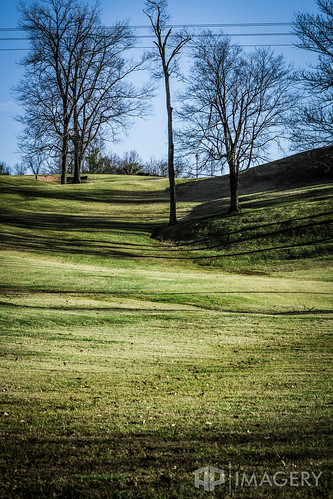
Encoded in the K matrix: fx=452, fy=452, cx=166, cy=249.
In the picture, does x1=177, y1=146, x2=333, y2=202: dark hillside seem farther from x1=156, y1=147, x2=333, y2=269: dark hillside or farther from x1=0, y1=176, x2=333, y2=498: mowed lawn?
x1=0, y1=176, x2=333, y2=498: mowed lawn

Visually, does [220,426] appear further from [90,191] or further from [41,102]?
[41,102]

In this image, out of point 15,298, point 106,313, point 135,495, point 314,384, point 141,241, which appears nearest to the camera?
point 135,495

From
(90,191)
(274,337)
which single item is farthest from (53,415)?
(90,191)

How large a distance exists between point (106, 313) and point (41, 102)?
45.3 meters

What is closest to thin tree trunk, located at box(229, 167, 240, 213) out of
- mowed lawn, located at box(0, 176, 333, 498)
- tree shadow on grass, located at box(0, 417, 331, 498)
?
mowed lawn, located at box(0, 176, 333, 498)

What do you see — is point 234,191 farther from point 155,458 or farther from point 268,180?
point 155,458

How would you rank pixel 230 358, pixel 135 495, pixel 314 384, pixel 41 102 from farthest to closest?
pixel 41 102 → pixel 230 358 → pixel 314 384 → pixel 135 495

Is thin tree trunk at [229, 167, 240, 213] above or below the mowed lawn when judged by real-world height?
above

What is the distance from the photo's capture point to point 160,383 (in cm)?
804

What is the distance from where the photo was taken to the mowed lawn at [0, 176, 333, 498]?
458 centimetres

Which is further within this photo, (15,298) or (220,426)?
(15,298)

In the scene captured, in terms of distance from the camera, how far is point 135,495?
4191 mm

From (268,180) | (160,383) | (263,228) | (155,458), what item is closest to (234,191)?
(263,228)

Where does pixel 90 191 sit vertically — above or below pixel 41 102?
below
